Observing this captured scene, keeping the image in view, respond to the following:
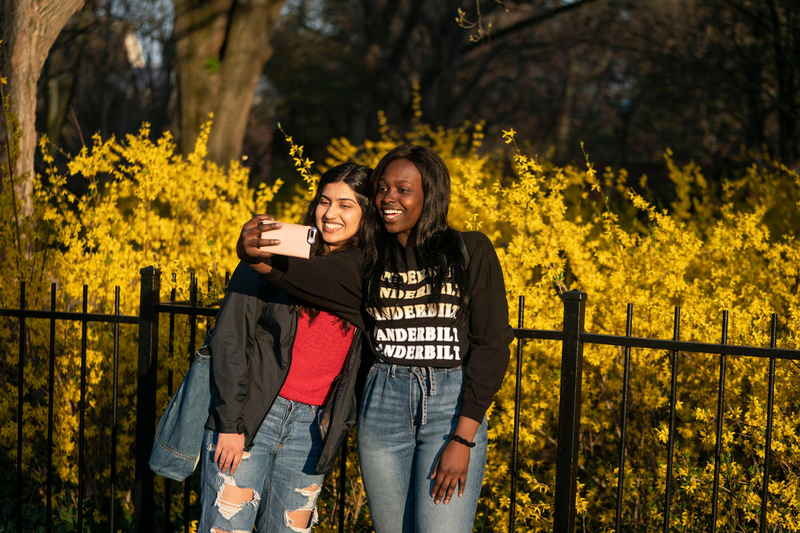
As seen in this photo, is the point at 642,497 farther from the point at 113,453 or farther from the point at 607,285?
the point at 113,453

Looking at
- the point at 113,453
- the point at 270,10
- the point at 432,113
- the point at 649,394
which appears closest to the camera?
the point at 113,453

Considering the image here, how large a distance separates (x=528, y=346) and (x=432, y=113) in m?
10.1

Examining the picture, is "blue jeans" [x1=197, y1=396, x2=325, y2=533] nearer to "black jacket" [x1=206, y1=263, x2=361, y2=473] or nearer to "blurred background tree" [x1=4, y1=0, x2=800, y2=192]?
"black jacket" [x1=206, y1=263, x2=361, y2=473]

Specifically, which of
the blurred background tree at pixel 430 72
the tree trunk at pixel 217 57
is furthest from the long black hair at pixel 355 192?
the tree trunk at pixel 217 57

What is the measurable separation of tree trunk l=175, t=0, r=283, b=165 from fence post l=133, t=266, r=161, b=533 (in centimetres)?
452

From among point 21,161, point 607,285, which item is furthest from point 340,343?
point 21,161

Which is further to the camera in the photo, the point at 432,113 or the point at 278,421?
the point at 432,113

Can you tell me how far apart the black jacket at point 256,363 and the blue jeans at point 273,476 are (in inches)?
2.2

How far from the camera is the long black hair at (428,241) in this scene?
7.41 ft

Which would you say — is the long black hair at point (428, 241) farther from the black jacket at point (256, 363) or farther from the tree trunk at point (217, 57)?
the tree trunk at point (217, 57)

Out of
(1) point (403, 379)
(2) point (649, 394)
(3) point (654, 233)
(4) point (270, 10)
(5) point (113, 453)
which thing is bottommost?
(5) point (113, 453)

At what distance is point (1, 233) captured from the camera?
13.3ft

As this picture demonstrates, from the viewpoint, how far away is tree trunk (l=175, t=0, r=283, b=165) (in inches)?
294

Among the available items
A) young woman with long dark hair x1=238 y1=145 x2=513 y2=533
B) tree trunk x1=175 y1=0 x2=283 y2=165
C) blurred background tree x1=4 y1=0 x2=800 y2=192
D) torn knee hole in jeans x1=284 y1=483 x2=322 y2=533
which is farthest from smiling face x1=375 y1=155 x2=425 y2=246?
tree trunk x1=175 y1=0 x2=283 y2=165
